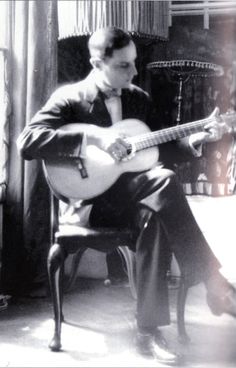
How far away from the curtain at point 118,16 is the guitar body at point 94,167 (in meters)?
0.25

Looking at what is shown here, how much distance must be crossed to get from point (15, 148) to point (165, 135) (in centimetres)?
58

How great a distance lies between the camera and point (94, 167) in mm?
1572

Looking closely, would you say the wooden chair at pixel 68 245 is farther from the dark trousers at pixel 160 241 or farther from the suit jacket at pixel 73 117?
the suit jacket at pixel 73 117

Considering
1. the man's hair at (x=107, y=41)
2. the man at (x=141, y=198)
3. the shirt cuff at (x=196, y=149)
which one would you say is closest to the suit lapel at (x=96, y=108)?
the man at (x=141, y=198)

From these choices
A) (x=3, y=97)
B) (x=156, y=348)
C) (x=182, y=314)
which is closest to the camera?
(x=156, y=348)

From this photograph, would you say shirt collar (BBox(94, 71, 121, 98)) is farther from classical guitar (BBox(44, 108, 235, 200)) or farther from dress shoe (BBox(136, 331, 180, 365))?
dress shoe (BBox(136, 331, 180, 365))

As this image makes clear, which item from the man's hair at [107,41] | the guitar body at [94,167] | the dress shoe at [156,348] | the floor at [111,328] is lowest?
the floor at [111,328]

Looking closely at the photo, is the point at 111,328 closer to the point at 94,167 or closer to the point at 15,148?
the point at 94,167

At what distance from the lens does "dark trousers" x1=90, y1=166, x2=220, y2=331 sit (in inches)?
60.7

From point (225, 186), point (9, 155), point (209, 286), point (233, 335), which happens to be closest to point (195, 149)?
point (225, 186)

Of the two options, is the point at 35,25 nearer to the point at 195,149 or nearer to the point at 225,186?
the point at 195,149

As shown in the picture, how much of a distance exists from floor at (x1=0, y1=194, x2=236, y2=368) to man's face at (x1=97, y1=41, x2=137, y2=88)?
0.38m

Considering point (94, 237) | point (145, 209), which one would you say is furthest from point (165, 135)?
point (94, 237)

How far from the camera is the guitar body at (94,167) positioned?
1.57 meters
